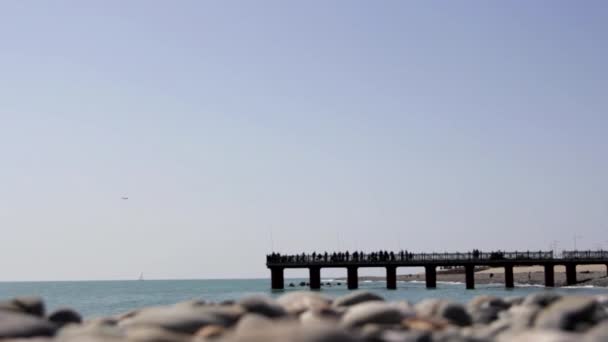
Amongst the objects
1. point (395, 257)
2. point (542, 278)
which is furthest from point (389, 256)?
point (542, 278)

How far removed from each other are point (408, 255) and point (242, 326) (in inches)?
2395

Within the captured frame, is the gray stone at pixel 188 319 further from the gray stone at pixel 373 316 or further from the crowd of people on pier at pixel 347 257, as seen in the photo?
the crowd of people on pier at pixel 347 257

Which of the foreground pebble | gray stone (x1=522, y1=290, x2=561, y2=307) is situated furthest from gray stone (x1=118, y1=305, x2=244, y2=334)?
gray stone (x1=522, y1=290, x2=561, y2=307)

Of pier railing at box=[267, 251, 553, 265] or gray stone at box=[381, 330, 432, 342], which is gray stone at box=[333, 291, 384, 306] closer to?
gray stone at box=[381, 330, 432, 342]

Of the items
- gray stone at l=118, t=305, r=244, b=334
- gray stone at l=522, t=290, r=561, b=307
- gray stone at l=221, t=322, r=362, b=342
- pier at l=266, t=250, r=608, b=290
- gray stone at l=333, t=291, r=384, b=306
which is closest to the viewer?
gray stone at l=221, t=322, r=362, b=342

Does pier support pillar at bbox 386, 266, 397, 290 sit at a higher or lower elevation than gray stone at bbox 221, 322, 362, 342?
lower

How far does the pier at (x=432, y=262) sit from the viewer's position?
2726 inches

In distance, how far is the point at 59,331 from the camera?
12.8 metres

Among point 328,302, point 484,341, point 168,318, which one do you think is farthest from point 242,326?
point 328,302

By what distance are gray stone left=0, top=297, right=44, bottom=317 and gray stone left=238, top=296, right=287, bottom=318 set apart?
359 centimetres

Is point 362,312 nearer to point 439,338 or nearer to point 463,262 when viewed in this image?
point 439,338

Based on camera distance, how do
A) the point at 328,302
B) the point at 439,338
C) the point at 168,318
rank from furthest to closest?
the point at 328,302
the point at 168,318
the point at 439,338

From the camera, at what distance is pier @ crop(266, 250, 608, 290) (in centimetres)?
6925

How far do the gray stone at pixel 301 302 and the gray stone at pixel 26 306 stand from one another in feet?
13.3
